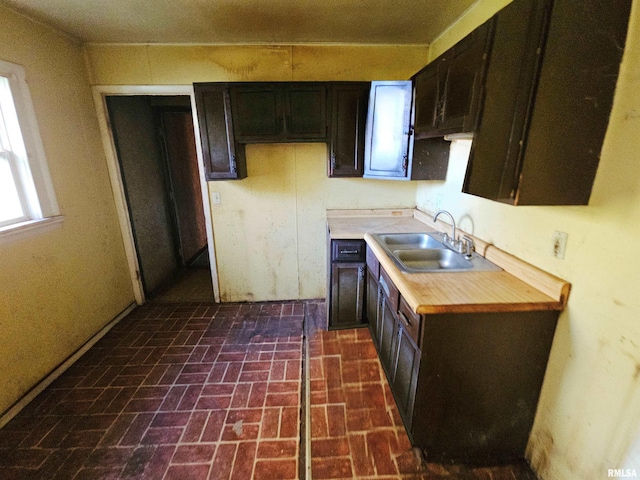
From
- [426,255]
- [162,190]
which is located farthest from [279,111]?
[162,190]

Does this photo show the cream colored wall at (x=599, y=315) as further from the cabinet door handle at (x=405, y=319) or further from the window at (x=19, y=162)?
the window at (x=19, y=162)

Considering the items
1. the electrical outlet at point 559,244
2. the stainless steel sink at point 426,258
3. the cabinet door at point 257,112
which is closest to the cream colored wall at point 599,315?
the electrical outlet at point 559,244

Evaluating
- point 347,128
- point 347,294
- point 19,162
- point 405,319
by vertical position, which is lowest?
point 347,294

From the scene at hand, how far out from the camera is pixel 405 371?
1644mm

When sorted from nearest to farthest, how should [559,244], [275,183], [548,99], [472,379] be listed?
[548,99]
[559,244]
[472,379]
[275,183]

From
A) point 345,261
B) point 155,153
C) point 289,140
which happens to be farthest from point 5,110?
point 345,261

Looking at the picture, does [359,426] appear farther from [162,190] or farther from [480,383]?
[162,190]

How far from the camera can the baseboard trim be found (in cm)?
191

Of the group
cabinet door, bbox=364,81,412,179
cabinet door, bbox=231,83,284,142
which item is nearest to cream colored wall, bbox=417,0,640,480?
cabinet door, bbox=364,81,412,179

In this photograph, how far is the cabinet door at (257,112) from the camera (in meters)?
2.54

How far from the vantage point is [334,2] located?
1.94 metres

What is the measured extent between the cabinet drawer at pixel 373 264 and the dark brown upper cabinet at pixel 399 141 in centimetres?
71

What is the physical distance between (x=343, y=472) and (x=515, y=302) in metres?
1.26

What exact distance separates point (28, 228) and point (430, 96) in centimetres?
298
